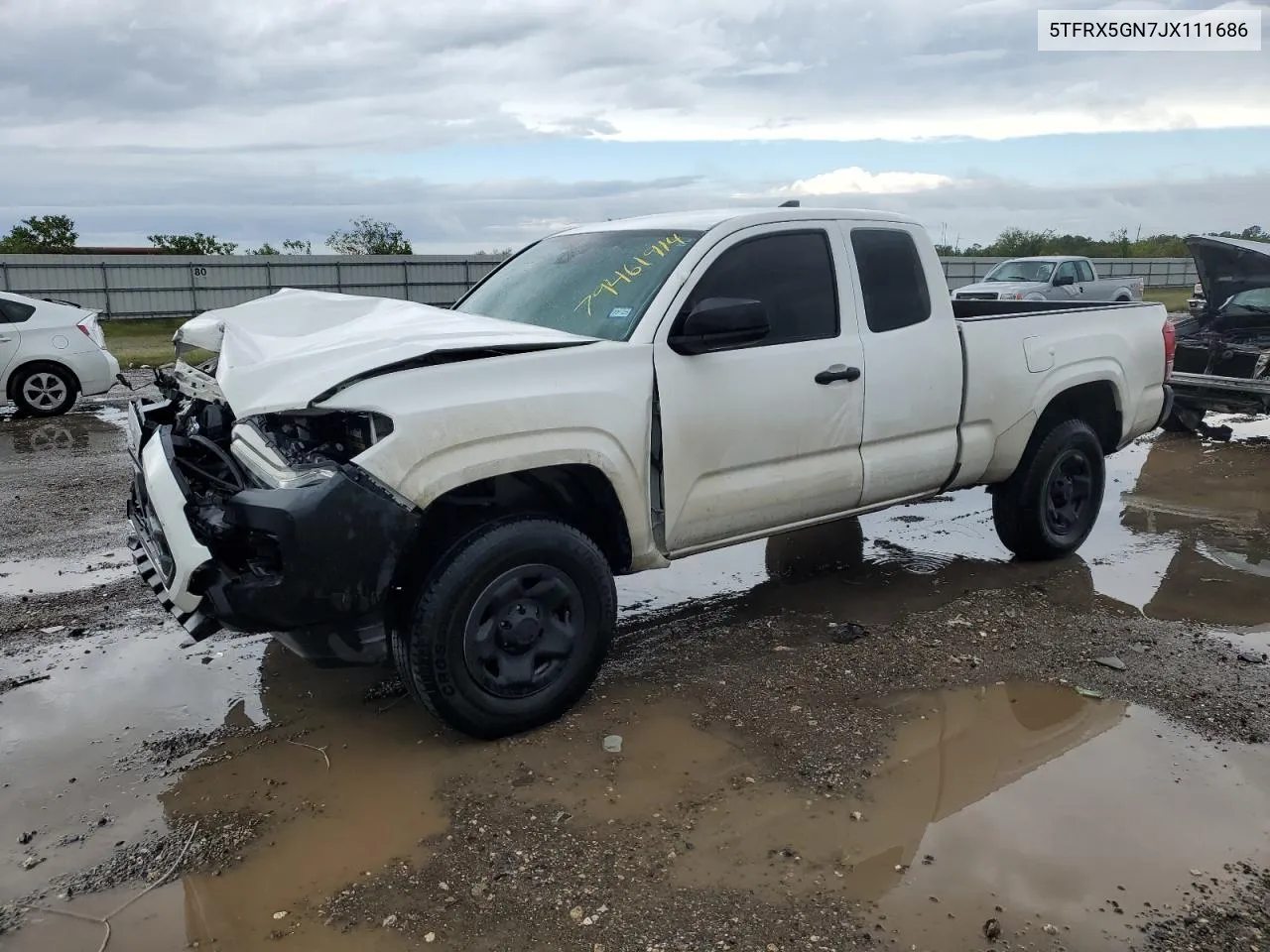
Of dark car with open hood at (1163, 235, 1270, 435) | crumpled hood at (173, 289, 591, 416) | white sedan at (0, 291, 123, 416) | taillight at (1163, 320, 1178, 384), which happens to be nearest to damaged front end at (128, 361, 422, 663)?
crumpled hood at (173, 289, 591, 416)

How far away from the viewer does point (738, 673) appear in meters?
4.48

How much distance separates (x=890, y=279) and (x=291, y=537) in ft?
10.3

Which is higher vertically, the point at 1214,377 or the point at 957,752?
the point at 1214,377

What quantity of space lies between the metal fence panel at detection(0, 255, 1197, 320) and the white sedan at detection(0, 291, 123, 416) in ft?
42.7

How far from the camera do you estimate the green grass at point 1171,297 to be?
32213mm

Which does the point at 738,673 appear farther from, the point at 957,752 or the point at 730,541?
the point at 957,752

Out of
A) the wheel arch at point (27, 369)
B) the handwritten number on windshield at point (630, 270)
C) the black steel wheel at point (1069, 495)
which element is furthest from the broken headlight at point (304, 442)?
the wheel arch at point (27, 369)

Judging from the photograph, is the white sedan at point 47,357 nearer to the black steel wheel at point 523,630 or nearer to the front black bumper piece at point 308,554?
the front black bumper piece at point 308,554

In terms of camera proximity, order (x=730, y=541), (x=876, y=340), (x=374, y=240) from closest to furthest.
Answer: (x=730, y=541)
(x=876, y=340)
(x=374, y=240)

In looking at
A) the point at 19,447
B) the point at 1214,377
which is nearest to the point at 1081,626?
the point at 1214,377

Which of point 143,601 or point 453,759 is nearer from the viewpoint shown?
point 453,759

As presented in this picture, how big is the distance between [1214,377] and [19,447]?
11606mm

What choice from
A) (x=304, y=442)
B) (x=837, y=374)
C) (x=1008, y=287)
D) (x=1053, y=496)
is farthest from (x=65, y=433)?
(x=1008, y=287)

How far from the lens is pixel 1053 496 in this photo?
5961 millimetres
